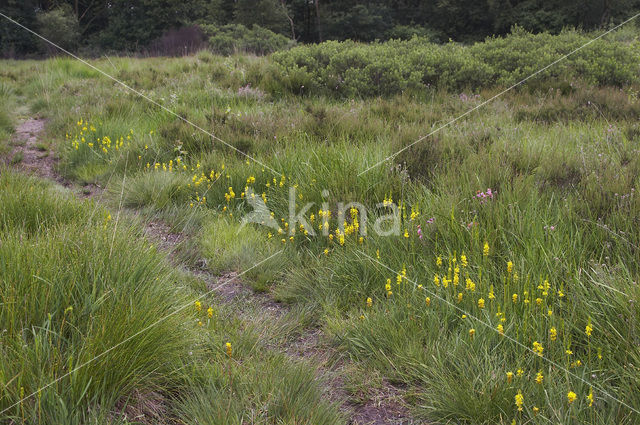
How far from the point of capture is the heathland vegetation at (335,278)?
76.6 inches

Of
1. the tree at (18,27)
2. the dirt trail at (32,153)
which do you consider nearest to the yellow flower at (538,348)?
the dirt trail at (32,153)

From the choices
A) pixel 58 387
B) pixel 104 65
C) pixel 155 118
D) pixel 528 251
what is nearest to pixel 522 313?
pixel 528 251

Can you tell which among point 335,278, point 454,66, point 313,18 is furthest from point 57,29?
point 335,278

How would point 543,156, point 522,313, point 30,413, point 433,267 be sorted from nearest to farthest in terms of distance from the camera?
point 30,413, point 522,313, point 433,267, point 543,156

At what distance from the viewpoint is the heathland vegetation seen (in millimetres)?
1945

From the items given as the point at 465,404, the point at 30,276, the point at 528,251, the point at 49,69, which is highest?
the point at 49,69

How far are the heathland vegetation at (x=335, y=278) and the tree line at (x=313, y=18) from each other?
62.5 ft

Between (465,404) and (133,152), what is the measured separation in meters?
5.05

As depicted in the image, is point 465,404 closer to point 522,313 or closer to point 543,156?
point 522,313

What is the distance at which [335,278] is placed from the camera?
124 inches

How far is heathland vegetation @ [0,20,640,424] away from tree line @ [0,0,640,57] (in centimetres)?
1905

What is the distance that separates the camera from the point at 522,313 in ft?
7.87

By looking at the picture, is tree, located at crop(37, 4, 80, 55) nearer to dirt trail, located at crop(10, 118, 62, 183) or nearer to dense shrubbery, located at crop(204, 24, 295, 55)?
dense shrubbery, located at crop(204, 24, 295, 55)

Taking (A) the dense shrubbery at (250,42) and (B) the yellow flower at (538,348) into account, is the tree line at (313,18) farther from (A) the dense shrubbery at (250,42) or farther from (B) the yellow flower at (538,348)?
→ (B) the yellow flower at (538,348)
